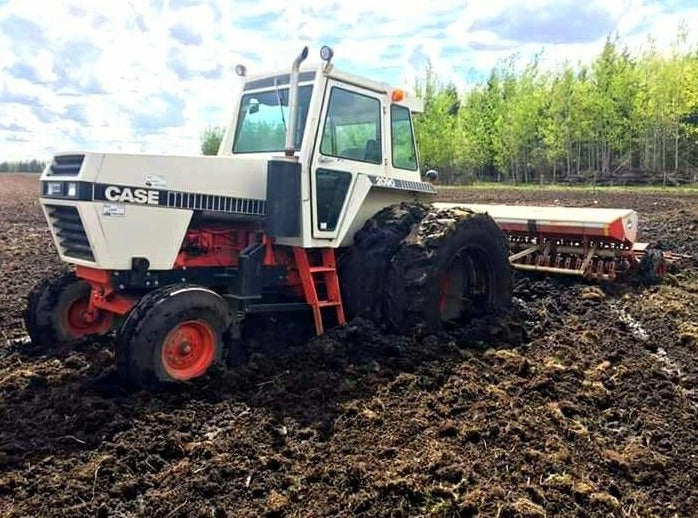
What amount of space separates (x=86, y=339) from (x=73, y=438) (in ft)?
7.25

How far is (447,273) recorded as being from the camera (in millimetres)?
7141

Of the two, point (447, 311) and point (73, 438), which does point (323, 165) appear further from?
point (73, 438)

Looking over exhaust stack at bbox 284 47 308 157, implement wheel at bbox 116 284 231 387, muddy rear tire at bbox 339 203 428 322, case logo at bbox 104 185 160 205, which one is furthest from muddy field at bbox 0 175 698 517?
exhaust stack at bbox 284 47 308 157

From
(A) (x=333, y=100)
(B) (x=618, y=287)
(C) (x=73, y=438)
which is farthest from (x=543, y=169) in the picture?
(C) (x=73, y=438)

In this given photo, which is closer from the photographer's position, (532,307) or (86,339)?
(86,339)

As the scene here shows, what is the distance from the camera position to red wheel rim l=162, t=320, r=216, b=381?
5.35 metres

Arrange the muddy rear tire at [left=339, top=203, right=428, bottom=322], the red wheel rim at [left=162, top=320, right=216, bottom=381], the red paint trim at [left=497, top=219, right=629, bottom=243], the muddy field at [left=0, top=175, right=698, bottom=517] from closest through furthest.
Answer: the muddy field at [left=0, top=175, right=698, bottom=517] < the red wheel rim at [left=162, top=320, right=216, bottom=381] < the muddy rear tire at [left=339, top=203, right=428, bottom=322] < the red paint trim at [left=497, top=219, right=629, bottom=243]

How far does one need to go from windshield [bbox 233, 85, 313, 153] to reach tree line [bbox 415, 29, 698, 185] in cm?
3218

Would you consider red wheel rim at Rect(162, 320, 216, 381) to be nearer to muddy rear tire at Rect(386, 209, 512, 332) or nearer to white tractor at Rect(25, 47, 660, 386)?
white tractor at Rect(25, 47, 660, 386)

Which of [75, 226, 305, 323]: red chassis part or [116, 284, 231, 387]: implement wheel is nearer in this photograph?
[116, 284, 231, 387]: implement wheel

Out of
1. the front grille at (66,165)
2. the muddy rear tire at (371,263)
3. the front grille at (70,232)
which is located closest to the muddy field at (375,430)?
the muddy rear tire at (371,263)

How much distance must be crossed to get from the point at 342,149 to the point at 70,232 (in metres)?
2.62

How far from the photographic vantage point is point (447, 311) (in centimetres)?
734

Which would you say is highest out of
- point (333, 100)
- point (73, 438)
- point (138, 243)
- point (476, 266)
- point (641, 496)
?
point (333, 100)
